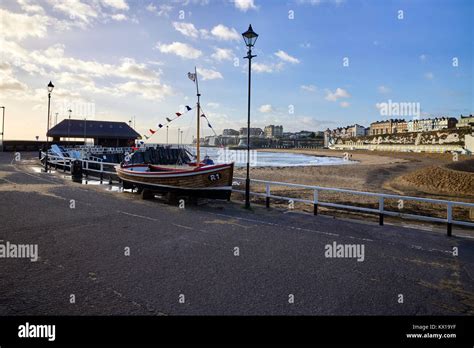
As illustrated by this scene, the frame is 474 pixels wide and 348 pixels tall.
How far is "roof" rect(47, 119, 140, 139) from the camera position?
6622 cm

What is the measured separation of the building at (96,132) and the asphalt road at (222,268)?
210 ft

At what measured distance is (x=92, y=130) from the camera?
7200 centimetres

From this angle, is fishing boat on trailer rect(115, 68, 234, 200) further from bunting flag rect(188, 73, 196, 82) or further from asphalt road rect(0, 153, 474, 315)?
bunting flag rect(188, 73, 196, 82)

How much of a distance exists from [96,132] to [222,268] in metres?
75.2

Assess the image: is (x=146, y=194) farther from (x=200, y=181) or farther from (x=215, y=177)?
(x=215, y=177)

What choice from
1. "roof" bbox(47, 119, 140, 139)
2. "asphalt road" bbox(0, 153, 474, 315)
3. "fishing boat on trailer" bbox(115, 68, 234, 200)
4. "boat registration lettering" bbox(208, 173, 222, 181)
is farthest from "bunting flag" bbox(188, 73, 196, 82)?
"roof" bbox(47, 119, 140, 139)

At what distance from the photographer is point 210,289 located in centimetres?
512

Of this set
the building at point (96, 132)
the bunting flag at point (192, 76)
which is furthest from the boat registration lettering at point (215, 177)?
the building at point (96, 132)

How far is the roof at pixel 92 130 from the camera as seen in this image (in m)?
66.2

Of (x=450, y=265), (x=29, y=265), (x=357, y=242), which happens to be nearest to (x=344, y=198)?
(x=357, y=242)

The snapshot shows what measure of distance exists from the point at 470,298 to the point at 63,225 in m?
10.3

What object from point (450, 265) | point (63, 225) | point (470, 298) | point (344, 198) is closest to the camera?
point (470, 298)

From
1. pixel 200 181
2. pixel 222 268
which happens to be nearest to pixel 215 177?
pixel 200 181
